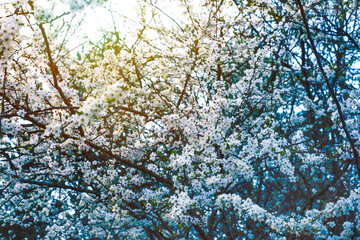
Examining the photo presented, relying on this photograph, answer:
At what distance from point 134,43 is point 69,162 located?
3785mm

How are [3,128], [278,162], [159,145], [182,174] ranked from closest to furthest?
1. [3,128]
2. [278,162]
3. [182,174]
4. [159,145]

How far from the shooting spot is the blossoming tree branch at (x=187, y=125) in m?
5.09

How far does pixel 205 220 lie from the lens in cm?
567

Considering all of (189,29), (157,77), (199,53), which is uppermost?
(189,29)

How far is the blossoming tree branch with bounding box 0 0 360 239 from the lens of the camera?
5.09 m

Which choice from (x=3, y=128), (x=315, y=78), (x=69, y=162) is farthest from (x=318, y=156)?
(x=3, y=128)

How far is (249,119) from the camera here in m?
8.36

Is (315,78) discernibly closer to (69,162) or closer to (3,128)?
(69,162)

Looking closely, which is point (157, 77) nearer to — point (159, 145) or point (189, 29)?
point (189, 29)

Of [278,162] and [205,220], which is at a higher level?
[278,162]

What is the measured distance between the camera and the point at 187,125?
5633 mm

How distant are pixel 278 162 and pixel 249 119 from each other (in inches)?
119

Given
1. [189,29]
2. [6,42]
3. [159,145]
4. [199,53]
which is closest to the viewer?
[6,42]

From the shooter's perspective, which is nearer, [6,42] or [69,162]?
[6,42]
